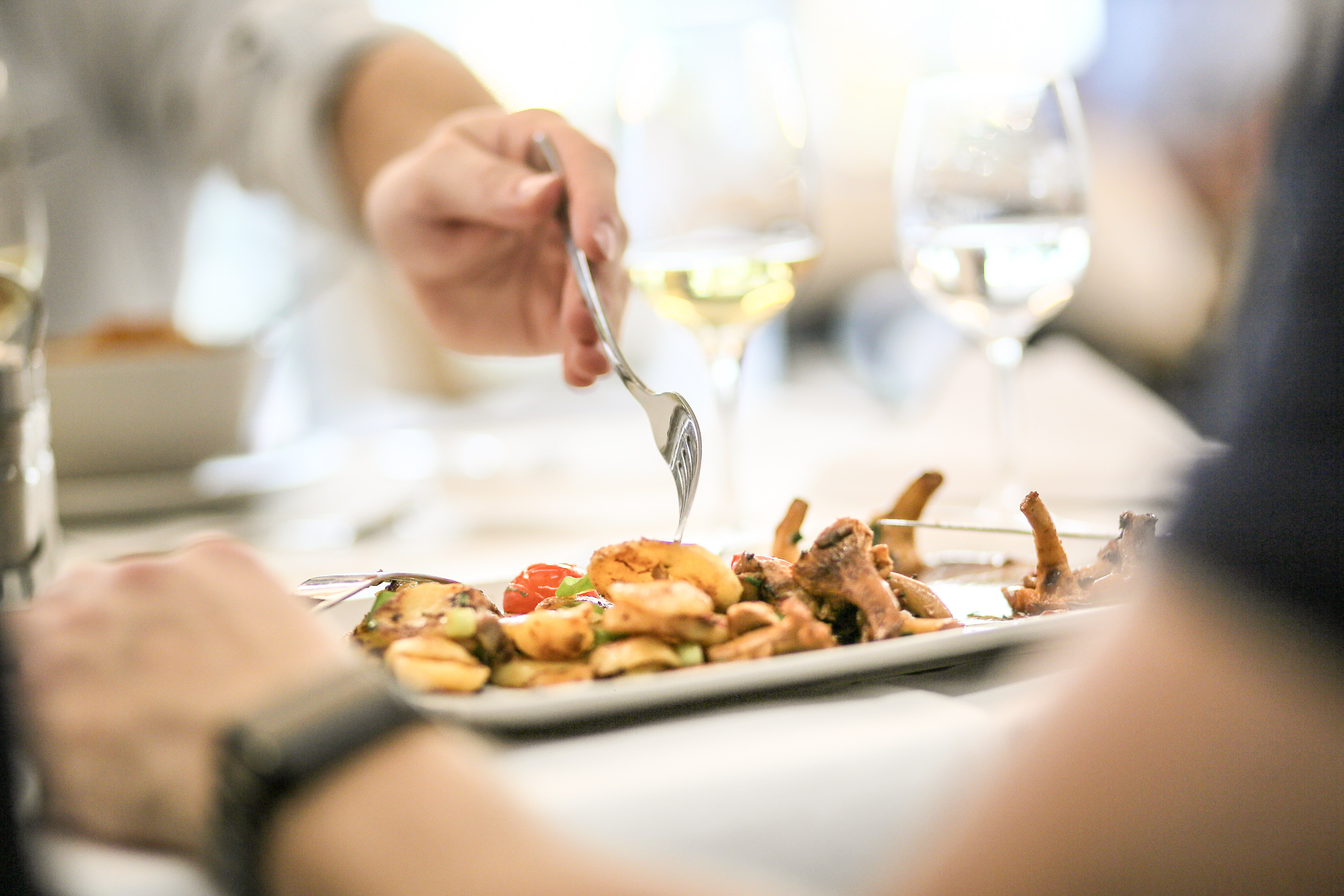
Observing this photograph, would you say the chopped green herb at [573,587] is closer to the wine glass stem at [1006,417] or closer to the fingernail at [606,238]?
the fingernail at [606,238]

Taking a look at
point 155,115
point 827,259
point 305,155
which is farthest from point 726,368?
point 827,259

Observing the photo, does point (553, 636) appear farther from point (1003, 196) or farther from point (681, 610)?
point (1003, 196)

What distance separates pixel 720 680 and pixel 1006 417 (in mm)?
594

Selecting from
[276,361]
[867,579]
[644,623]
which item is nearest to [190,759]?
[644,623]

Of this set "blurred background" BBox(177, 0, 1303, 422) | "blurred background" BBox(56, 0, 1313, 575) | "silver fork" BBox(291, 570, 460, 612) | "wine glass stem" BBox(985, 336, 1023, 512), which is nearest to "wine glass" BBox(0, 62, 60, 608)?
"silver fork" BBox(291, 570, 460, 612)

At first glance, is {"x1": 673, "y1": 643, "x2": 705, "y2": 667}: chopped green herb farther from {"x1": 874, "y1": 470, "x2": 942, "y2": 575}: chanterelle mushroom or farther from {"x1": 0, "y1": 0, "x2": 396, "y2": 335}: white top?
{"x1": 0, "y1": 0, "x2": 396, "y2": 335}: white top

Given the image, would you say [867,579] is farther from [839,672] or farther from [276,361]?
[276,361]

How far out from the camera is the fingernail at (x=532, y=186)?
2.56 feet

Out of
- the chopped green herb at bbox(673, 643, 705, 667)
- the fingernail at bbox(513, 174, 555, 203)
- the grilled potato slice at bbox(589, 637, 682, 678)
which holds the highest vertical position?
the fingernail at bbox(513, 174, 555, 203)

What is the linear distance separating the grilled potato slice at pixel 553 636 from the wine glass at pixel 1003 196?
0.52 m

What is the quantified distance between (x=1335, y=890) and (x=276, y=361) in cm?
110

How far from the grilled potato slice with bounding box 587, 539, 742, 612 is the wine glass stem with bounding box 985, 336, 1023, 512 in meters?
0.42

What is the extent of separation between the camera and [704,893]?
0.34 meters

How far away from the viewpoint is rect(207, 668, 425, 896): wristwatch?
0.34 m
